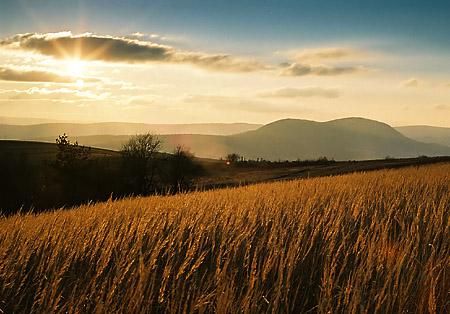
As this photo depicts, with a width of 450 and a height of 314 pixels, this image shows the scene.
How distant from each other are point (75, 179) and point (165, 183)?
331 inches

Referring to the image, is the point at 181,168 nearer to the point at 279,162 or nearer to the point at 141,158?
the point at 141,158

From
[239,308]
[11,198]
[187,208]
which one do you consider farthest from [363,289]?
[11,198]

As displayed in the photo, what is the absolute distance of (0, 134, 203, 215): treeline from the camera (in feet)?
104

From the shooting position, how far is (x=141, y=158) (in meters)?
38.0

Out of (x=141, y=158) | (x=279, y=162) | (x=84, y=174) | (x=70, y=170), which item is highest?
(x=141, y=158)

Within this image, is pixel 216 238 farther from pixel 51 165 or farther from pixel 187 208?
pixel 51 165

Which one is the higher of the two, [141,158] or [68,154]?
[68,154]

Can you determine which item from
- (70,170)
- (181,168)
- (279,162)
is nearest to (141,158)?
(181,168)

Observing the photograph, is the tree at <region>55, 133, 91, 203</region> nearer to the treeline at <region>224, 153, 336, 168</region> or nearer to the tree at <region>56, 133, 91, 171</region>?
the tree at <region>56, 133, 91, 171</region>

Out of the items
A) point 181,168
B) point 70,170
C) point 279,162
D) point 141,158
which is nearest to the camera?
point 70,170

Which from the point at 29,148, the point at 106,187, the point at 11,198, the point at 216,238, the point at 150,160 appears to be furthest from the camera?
the point at 29,148

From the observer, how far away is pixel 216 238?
4.80 metres

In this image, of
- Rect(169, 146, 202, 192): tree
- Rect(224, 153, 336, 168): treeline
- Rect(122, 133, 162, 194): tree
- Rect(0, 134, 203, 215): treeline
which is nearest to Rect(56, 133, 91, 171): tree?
Rect(0, 134, 203, 215): treeline

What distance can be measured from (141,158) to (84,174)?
5.14 metres
